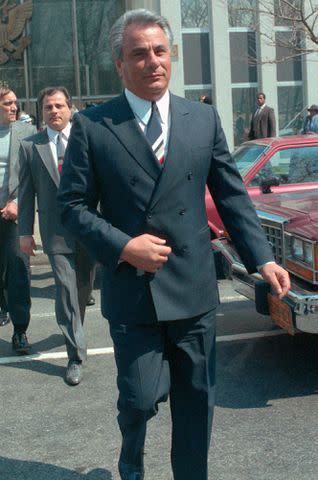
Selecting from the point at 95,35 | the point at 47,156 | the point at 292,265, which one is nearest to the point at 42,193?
the point at 47,156

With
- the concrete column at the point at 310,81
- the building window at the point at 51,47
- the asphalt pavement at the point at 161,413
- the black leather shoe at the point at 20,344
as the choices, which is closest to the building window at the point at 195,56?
the concrete column at the point at 310,81

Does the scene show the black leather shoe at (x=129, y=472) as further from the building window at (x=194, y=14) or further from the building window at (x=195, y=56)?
the building window at (x=194, y=14)

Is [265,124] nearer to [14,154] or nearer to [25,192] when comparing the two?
[14,154]

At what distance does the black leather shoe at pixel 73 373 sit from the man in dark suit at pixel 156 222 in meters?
1.96

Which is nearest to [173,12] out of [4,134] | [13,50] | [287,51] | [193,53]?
[193,53]

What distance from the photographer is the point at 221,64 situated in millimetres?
20406

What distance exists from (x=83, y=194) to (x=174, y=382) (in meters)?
0.83

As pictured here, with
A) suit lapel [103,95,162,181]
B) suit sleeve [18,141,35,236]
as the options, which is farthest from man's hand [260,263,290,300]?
suit sleeve [18,141,35,236]

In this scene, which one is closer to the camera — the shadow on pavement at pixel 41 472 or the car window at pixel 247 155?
the shadow on pavement at pixel 41 472

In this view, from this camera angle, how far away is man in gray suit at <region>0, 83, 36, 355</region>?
227 inches

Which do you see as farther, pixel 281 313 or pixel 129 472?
pixel 281 313

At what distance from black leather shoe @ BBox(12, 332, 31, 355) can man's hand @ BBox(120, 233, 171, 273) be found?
10.4ft

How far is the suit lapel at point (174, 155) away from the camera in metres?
2.88

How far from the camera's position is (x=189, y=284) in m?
2.98
